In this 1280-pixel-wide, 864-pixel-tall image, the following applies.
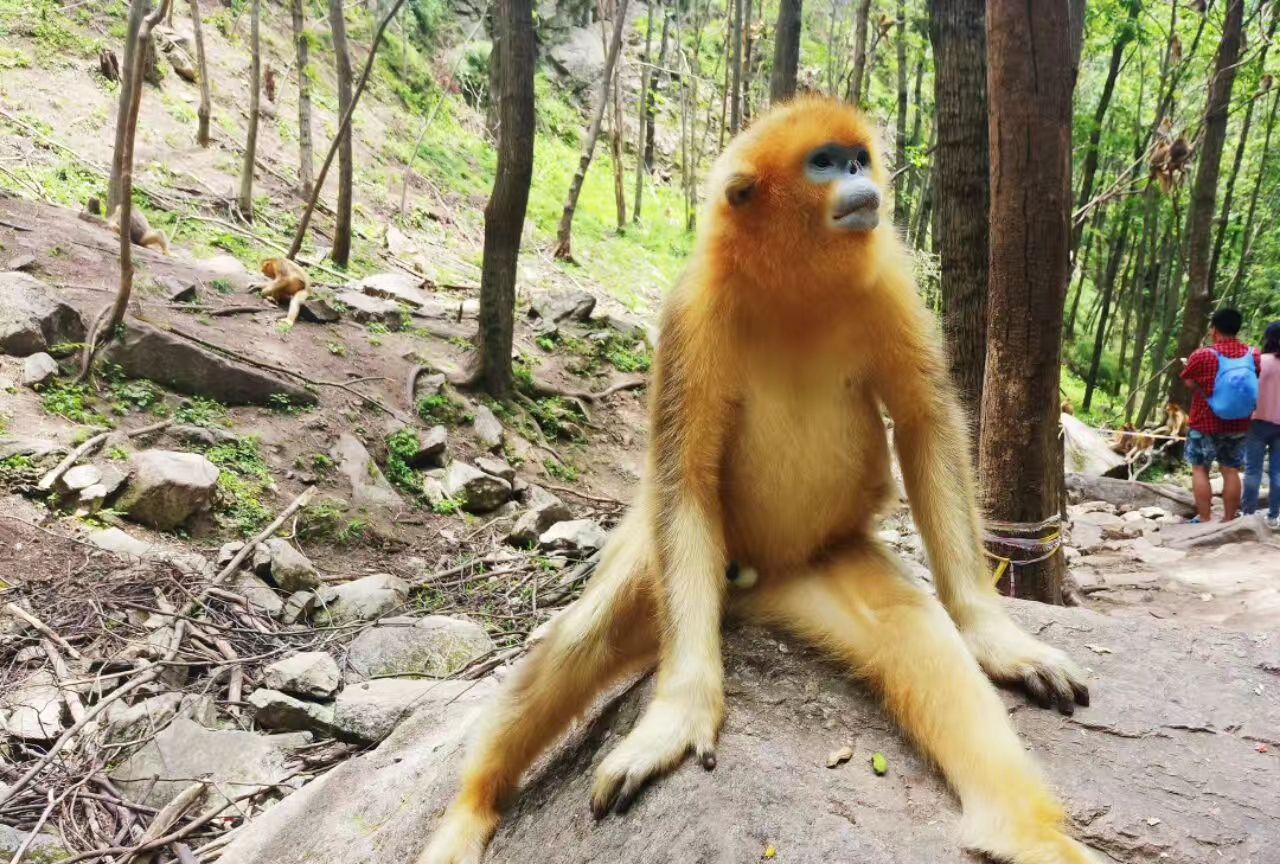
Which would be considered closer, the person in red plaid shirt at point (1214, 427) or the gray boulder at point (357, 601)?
the gray boulder at point (357, 601)

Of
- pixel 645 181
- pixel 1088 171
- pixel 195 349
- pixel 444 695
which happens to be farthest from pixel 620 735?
pixel 645 181

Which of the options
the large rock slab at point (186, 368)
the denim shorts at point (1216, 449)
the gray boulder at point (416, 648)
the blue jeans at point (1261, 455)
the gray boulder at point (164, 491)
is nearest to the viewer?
the gray boulder at point (416, 648)

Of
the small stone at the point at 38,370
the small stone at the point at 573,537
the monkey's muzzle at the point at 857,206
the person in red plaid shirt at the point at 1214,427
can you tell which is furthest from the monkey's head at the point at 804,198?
the person in red plaid shirt at the point at 1214,427

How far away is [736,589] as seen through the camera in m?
2.96

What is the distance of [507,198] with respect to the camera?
10.9m

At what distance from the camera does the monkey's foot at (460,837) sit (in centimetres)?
260

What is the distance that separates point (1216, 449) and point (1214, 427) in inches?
13.4

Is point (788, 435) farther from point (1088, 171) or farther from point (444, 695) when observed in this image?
point (1088, 171)

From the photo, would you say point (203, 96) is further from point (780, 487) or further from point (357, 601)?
point (780, 487)

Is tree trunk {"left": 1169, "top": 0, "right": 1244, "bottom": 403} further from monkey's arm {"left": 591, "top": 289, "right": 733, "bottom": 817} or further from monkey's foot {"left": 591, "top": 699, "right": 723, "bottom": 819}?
monkey's foot {"left": 591, "top": 699, "right": 723, "bottom": 819}

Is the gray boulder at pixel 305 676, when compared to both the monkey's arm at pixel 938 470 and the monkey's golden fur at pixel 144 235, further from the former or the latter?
the monkey's golden fur at pixel 144 235

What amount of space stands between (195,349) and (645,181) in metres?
23.8

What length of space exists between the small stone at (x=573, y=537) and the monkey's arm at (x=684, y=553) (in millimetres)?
5260

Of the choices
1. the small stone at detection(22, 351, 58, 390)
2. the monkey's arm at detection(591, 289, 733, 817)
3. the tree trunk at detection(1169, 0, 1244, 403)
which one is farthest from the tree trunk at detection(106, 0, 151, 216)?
the tree trunk at detection(1169, 0, 1244, 403)
